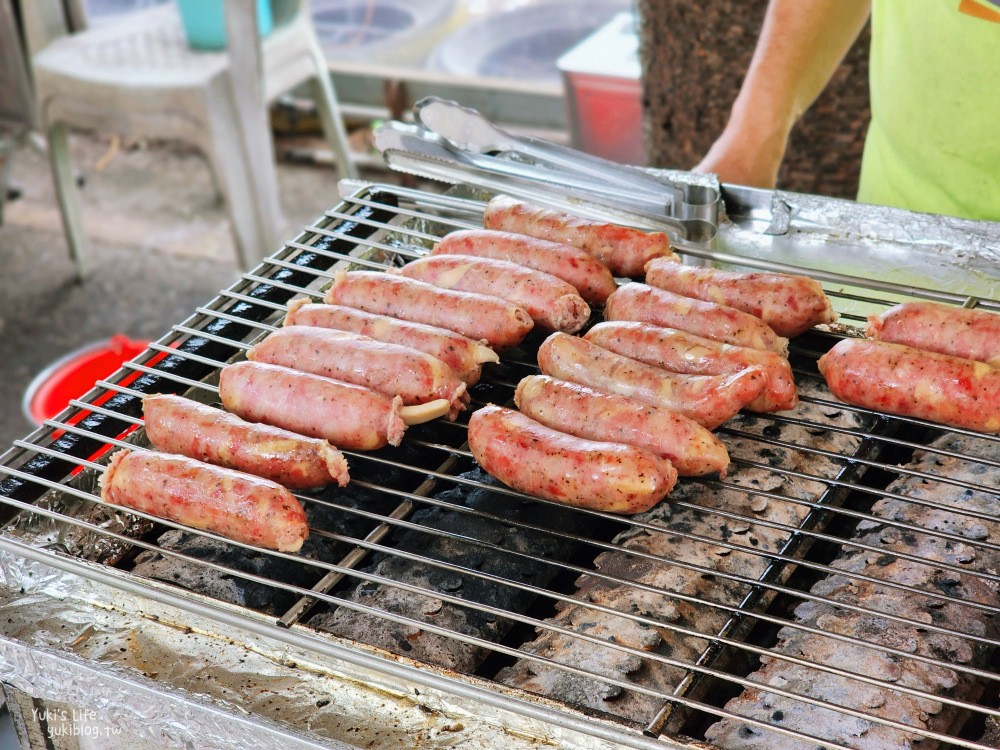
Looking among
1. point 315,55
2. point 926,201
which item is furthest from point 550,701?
point 315,55

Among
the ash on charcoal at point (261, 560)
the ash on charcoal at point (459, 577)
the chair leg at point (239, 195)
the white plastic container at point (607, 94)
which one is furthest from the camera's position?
the chair leg at point (239, 195)

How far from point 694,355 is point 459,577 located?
2.39ft

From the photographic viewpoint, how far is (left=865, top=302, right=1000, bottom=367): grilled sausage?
7.86 ft

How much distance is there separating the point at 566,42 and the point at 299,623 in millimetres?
6154

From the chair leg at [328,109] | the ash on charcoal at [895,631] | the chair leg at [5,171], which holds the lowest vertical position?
the chair leg at [5,171]

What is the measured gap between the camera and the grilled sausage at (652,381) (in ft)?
7.73

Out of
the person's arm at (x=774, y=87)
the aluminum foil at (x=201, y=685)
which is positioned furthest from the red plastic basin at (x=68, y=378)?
the person's arm at (x=774, y=87)

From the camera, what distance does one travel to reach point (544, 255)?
2.83 m

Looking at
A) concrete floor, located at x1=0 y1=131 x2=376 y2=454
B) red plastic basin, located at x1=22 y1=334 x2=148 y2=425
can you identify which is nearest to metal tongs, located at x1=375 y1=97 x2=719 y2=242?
red plastic basin, located at x1=22 y1=334 x2=148 y2=425

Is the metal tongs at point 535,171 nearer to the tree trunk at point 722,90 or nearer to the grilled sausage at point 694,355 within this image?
the grilled sausage at point 694,355

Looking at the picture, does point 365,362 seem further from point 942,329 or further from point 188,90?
point 188,90

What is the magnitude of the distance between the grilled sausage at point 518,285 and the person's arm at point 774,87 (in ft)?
2.97

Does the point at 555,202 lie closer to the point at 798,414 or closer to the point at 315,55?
the point at 798,414

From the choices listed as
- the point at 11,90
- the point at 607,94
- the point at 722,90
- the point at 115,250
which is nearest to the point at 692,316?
the point at 722,90
